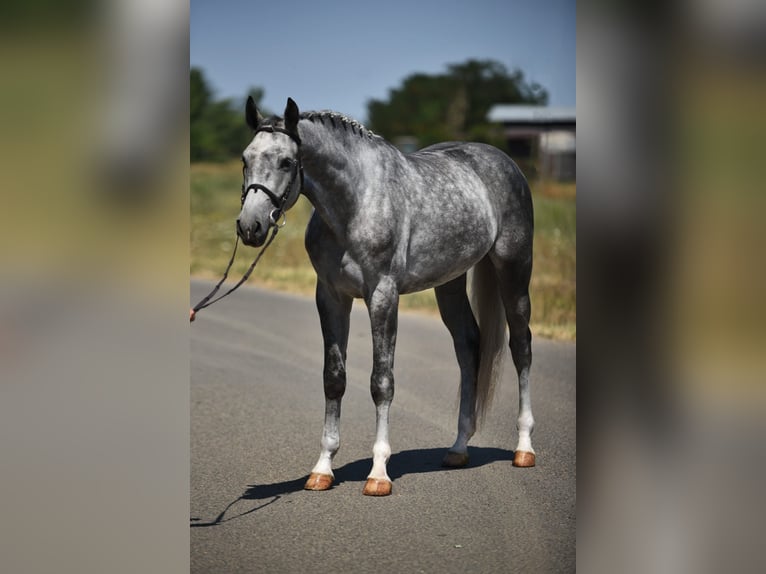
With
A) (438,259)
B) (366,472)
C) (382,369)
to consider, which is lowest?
(366,472)

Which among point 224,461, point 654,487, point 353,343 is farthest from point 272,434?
point 654,487

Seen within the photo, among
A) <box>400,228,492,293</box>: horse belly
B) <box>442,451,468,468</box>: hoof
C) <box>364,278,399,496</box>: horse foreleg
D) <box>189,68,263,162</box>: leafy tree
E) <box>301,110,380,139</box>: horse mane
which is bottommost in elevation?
<box>442,451,468,468</box>: hoof

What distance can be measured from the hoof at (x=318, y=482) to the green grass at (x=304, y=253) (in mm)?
3250

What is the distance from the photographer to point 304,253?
1580 centimetres

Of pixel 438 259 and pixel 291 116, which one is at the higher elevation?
pixel 291 116

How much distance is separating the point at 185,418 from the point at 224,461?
3354mm

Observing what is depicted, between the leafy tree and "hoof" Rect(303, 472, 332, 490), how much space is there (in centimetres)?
2172

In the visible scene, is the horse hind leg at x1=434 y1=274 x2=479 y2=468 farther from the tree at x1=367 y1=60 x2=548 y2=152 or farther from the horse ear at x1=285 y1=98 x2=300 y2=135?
the tree at x1=367 y1=60 x2=548 y2=152

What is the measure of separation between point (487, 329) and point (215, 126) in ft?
80.5

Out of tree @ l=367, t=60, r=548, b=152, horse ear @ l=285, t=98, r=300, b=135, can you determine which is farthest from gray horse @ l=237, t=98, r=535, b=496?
tree @ l=367, t=60, r=548, b=152

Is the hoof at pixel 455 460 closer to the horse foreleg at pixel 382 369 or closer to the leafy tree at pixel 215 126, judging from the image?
the horse foreleg at pixel 382 369

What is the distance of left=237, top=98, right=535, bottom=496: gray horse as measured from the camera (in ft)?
14.0

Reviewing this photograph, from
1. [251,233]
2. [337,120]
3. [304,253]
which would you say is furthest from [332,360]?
[304,253]

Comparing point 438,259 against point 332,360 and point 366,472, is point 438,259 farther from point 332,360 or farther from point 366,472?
point 366,472
